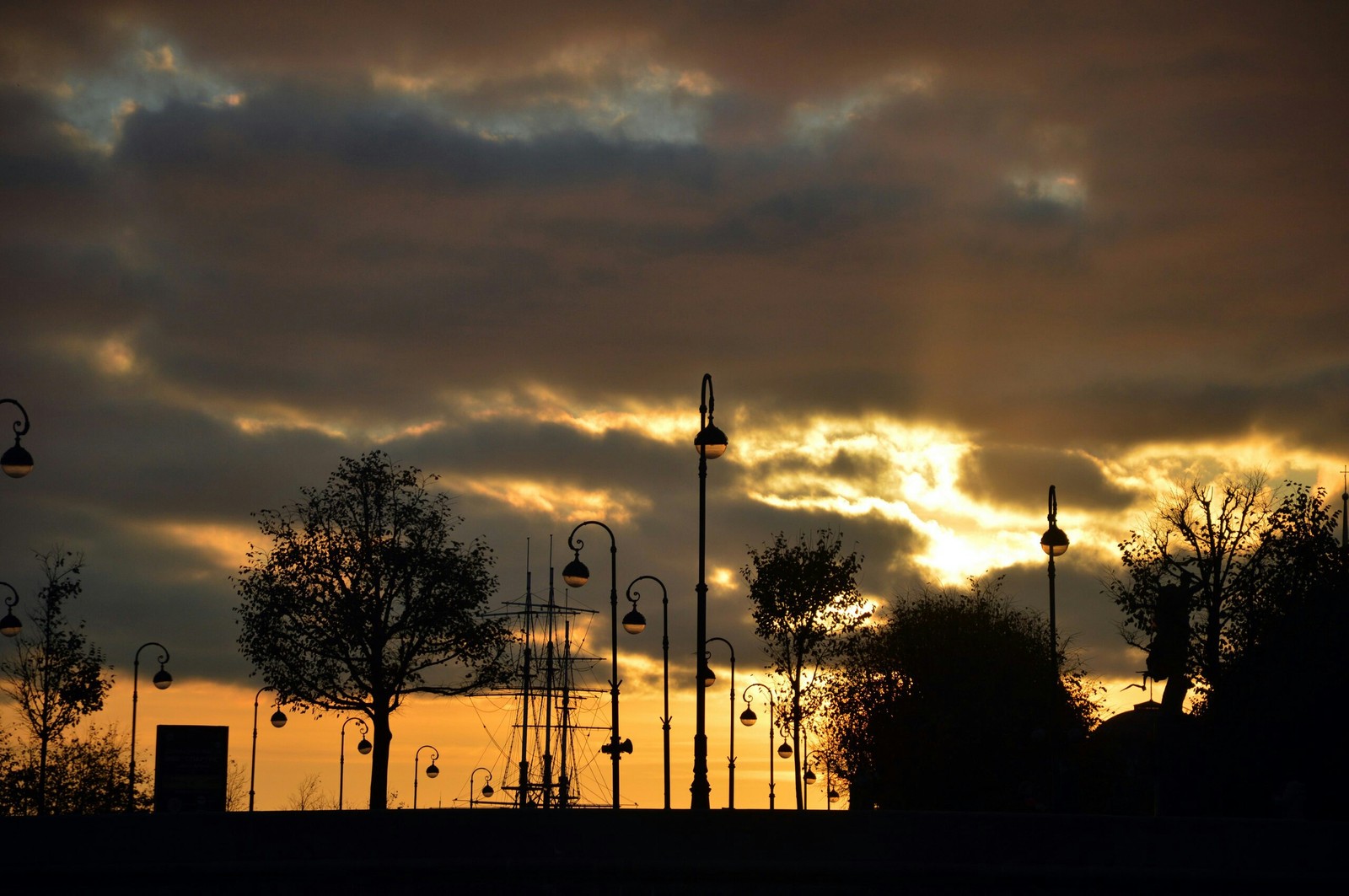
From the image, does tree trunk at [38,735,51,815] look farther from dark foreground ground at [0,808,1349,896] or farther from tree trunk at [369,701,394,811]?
dark foreground ground at [0,808,1349,896]

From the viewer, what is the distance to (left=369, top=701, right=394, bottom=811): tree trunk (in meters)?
53.8

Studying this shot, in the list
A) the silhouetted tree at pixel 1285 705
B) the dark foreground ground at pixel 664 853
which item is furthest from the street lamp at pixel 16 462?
the silhouetted tree at pixel 1285 705

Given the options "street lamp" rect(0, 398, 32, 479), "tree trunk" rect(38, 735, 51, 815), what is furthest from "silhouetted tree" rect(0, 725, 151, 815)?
"street lamp" rect(0, 398, 32, 479)

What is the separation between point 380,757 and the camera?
54.6 meters

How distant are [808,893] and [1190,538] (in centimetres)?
3997

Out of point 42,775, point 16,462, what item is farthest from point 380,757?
point 16,462

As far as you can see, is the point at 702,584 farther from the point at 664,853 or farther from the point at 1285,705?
the point at 1285,705

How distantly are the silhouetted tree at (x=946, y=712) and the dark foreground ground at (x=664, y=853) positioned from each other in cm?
3984

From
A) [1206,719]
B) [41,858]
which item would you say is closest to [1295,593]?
[1206,719]

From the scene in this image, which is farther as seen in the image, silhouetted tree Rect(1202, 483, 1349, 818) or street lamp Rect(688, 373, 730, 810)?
silhouetted tree Rect(1202, 483, 1349, 818)

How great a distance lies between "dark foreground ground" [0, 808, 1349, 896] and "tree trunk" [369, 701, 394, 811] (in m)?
27.9

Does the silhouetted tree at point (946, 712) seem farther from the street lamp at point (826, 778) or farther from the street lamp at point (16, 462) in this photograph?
the street lamp at point (16, 462)

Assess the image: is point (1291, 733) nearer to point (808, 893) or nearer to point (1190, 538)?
point (1190, 538)

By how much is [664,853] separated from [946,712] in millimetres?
44645
